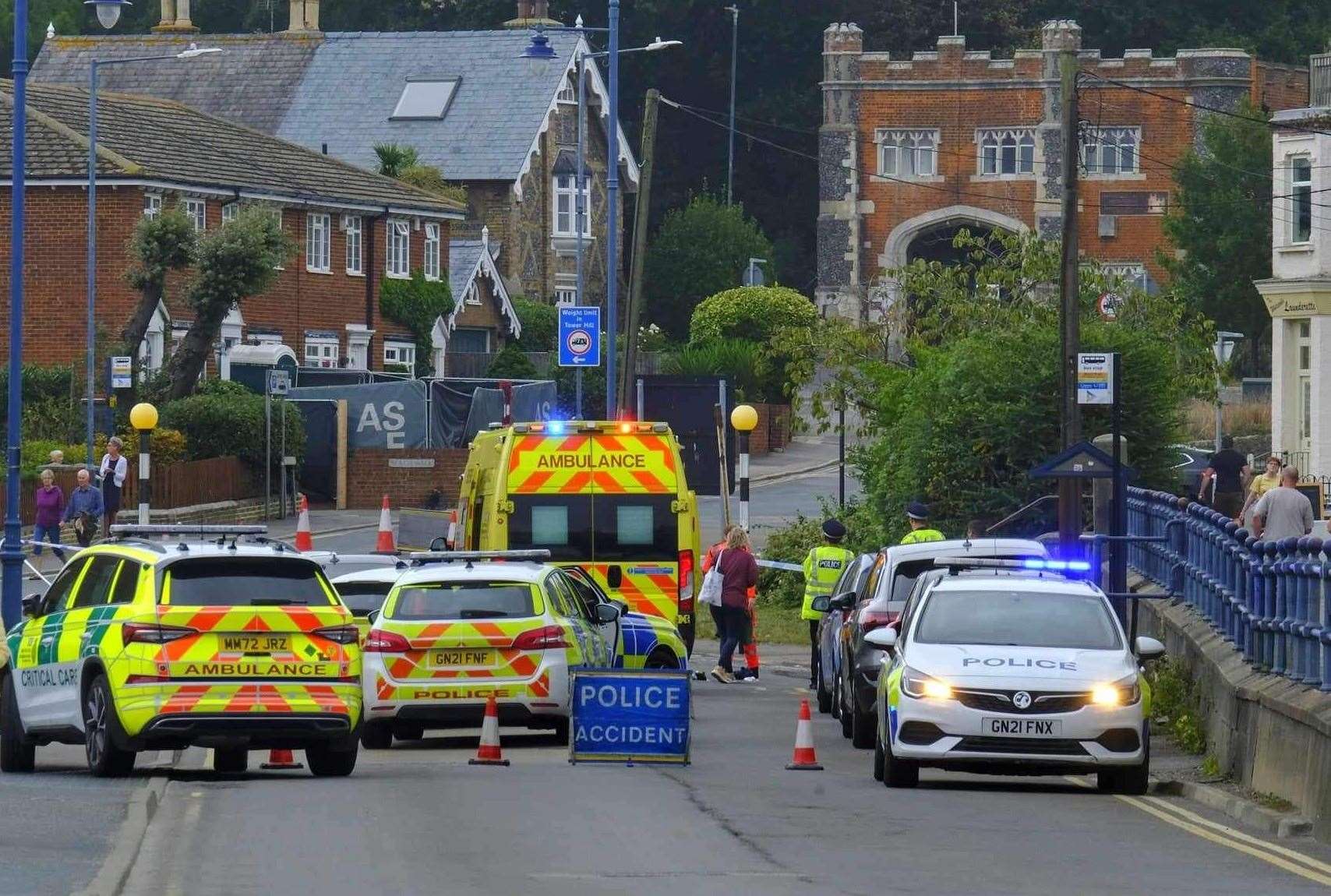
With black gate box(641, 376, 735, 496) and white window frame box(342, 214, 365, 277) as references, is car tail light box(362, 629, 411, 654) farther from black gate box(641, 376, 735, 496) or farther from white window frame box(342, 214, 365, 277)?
white window frame box(342, 214, 365, 277)

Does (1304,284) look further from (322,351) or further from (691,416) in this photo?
Result: (322,351)

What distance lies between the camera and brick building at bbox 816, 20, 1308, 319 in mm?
84562

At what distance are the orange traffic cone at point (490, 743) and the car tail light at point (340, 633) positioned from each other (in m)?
1.77

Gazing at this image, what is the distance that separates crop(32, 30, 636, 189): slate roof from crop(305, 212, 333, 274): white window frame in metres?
13.5

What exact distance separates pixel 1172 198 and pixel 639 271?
140 ft

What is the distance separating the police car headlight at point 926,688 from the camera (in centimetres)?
1706

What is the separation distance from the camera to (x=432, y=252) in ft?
221

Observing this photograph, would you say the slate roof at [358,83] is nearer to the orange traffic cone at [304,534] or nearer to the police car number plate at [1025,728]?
the orange traffic cone at [304,534]

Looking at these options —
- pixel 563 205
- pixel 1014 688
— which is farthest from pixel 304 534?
pixel 563 205

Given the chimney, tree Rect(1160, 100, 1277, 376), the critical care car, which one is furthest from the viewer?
the chimney

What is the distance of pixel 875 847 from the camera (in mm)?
14266

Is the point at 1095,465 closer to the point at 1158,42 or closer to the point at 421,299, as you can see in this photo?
the point at 421,299

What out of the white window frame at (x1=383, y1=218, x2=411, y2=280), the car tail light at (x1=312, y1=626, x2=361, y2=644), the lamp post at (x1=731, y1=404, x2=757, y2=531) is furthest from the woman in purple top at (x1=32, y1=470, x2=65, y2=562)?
the white window frame at (x1=383, y1=218, x2=411, y2=280)

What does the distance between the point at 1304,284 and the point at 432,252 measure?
23.8 m
